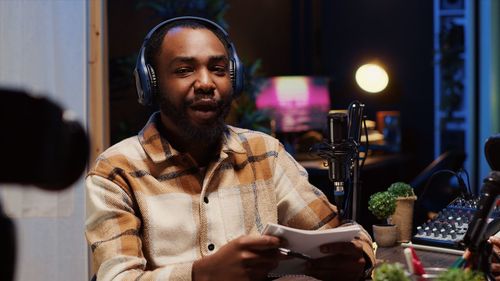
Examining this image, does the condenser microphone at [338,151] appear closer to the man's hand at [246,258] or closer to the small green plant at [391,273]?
the man's hand at [246,258]

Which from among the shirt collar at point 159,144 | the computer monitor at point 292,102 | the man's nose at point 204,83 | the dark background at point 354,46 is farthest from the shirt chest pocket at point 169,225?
the dark background at point 354,46

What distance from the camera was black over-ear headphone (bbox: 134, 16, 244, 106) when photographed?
68.0 inches

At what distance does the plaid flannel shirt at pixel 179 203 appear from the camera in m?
1.51

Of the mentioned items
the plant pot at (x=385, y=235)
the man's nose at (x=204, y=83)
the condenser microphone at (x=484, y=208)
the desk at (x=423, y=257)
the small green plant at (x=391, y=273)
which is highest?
the man's nose at (x=204, y=83)

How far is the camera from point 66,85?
3.21 m

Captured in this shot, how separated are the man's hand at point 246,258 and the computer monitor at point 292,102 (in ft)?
11.6

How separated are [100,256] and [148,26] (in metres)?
3.73

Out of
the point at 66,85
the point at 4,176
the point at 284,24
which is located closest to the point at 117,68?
the point at 66,85

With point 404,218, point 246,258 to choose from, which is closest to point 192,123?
point 246,258

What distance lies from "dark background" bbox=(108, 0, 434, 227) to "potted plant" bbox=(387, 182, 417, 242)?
→ 344 cm

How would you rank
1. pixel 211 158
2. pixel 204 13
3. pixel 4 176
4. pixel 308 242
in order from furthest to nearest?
1. pixel 204 13
2. pixel 4 176
3. pixel 211 158
4. pixel 308 242

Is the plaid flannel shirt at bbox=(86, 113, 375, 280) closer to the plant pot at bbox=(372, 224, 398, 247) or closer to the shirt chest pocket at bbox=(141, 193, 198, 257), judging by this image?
the shirt chest pocket at bbox=(141, 193, 198, 257)

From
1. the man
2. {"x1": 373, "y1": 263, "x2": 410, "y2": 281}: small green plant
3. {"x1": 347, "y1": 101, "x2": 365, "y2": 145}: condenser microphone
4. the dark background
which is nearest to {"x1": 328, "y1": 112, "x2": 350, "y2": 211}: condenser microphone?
{"x1": 347, "y1": 101, "x2": 365, "y2": 145}: condenser microphone

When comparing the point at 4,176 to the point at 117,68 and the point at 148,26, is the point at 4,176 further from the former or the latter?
the point at 148,26
